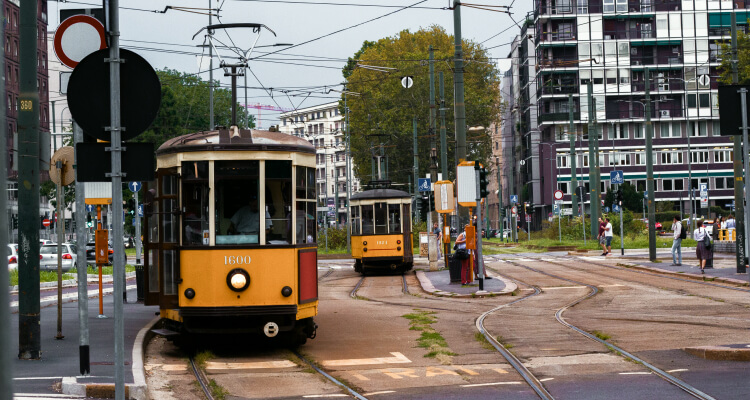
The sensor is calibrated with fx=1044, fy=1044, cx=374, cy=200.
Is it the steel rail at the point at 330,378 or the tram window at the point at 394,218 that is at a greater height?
the tram window at the point at 394,218

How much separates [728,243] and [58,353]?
3257 cm

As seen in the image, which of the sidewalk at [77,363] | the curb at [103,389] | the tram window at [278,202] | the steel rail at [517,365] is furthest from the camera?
the tram window at [278,202]

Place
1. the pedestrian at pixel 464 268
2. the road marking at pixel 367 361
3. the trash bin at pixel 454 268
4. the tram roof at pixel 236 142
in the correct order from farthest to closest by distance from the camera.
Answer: the trash bin at pixel 454 268, the pedestrian at pixel 464 268, the tram roof at pixel 236 142, the road marking at pixel 367 361

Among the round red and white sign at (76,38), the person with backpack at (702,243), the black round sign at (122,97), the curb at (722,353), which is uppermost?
the round red and white sign at (76,38)

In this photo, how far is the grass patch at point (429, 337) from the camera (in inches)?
502

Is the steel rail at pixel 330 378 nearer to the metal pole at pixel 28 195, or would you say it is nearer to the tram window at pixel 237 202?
the tram window at pixel 237 202

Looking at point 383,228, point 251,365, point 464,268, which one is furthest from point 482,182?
point 251,365

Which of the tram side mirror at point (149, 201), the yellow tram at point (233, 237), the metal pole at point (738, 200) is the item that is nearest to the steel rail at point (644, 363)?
the yellow tram at point (233, 237)

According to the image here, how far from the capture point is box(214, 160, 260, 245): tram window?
1297 centimetres

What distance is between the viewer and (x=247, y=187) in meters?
13.1

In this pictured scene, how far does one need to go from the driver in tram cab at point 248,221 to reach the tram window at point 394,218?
68.8 feet

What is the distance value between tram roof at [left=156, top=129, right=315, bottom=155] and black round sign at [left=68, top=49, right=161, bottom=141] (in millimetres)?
5922

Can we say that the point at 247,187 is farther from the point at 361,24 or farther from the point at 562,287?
the point at 361,24

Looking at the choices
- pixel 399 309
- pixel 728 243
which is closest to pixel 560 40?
pixel 728 243
